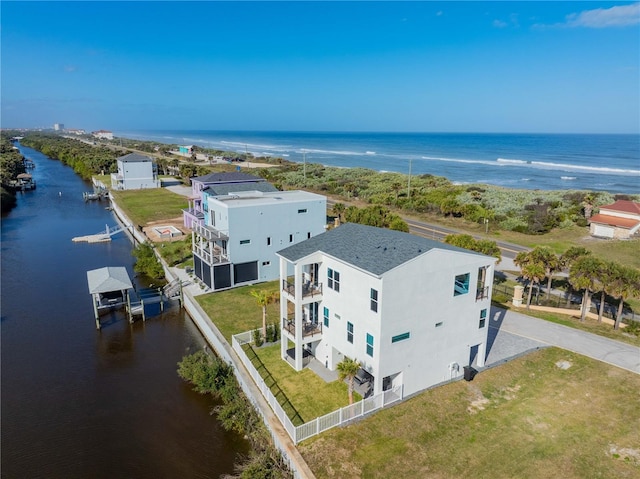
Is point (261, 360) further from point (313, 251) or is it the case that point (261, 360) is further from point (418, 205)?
point (418, 205)

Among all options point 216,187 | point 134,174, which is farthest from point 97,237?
point 134,174

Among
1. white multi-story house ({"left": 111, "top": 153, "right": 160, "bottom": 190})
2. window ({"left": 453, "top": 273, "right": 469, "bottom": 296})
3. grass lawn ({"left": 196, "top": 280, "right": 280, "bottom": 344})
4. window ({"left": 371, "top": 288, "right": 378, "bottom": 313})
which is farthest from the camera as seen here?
white multi-story house ({"left": 111, "top": 153, "right": 160, "bottom": 190})

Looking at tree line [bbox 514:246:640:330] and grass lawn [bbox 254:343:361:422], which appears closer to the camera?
grass lawn [bbox 254:343:361:422]

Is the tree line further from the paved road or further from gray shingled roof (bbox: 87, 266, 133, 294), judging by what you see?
gray shingled roof (bbox: 87, 266, 133, 294)

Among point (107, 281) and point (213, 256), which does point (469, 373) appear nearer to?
point (213, 256)

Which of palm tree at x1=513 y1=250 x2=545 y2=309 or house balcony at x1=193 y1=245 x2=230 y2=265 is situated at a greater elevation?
palm tree at x1=513 y1=250 x2=545 y2=309

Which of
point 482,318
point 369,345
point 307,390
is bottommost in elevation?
point 307,390

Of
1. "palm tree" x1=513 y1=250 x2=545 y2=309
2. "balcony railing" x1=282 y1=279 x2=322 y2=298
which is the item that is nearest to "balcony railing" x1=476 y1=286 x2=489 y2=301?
"balcony railing" x1=282 y1=279 x2=322 y2=298
